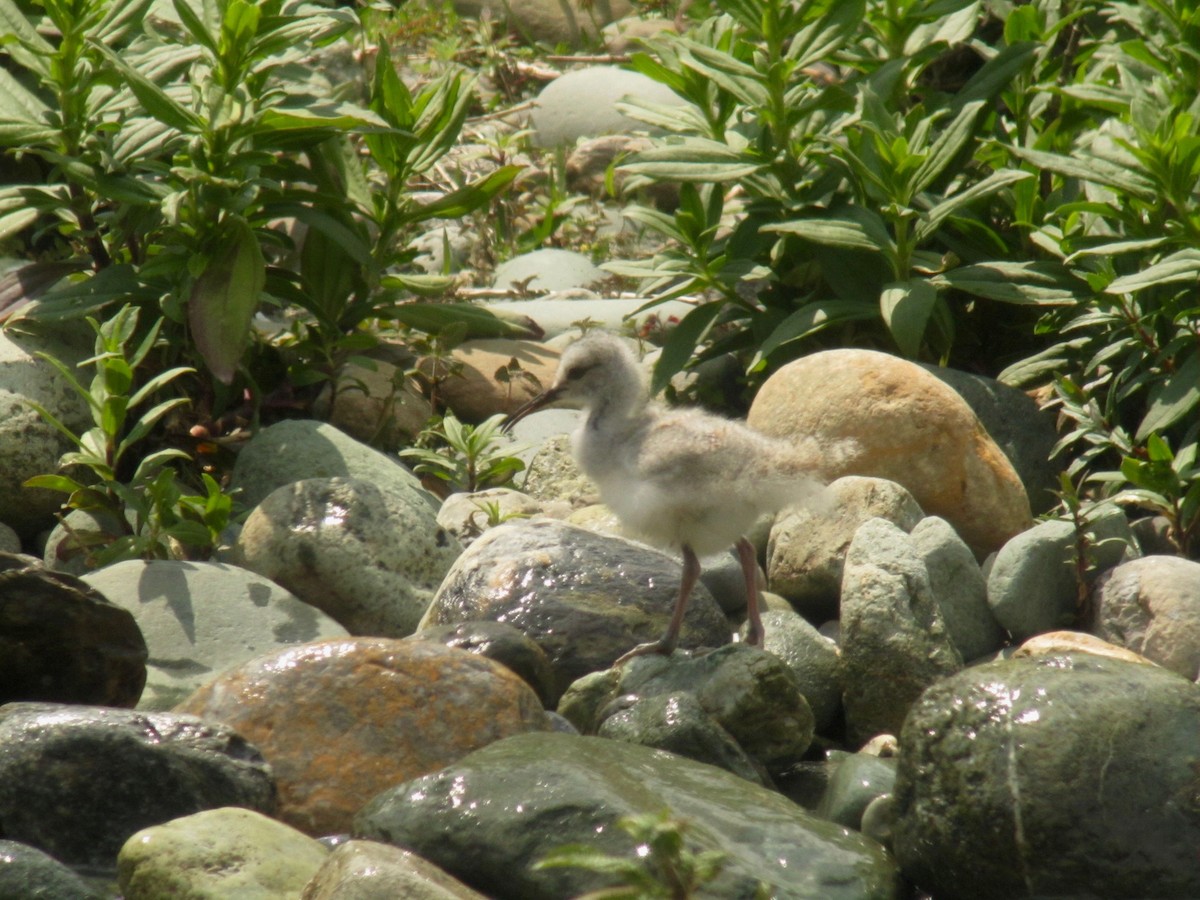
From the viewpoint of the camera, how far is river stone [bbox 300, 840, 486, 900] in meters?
3.59

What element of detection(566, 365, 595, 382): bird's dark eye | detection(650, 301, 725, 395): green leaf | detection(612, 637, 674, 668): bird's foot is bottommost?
detection(612, 637, 674, 668): bird's foot

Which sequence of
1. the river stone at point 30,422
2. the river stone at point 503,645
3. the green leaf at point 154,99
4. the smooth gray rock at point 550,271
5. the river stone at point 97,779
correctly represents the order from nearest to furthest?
→ the river stone at point 97,779 → the river stone at point 503,645 → the green leaf at point 154,99 → the river stone at point 30,422 → the smooth gray rock at point 550,271

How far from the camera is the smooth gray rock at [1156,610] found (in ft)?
17.5

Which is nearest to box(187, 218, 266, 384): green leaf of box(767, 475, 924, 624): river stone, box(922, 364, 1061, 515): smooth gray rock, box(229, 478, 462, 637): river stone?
box(229, 478, 462, 637): river stone

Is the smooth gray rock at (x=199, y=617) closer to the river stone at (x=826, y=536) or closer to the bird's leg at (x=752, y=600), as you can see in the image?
the bird's leg at (x=752, y=600)

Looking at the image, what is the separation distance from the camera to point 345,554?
5.96 meters

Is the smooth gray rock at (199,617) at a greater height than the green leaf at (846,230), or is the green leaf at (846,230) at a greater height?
the green leaf at (846,230)

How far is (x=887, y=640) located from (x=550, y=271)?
16.6 ft

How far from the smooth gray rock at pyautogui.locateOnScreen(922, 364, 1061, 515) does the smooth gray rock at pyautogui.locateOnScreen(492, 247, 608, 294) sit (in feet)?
10.9

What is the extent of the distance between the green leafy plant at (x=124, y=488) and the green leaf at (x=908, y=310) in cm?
285

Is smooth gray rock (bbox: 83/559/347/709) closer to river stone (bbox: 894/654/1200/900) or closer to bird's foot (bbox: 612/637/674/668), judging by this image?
bird's foot (bbox: 612/637/674/668)

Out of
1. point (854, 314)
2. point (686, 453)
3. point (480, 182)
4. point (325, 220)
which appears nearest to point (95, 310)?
point (325, 220)

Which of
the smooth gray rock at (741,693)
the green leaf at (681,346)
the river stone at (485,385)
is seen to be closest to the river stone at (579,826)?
the smooth gray rock at (741,693)

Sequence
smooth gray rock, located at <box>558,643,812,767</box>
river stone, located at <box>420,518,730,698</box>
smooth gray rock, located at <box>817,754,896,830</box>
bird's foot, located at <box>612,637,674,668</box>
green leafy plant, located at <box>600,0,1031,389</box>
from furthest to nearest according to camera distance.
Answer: green leafy plant, located at <box>600,0,1031,389</box> < river stone, located at <box>420,518,730,698</box> < bird's foot, located at <box>612,637,674,668</box> < smooth gray rock, located at <box>558,643,812,767</box> < smooth gray rock, located at <box>817,754,896,830</box>
